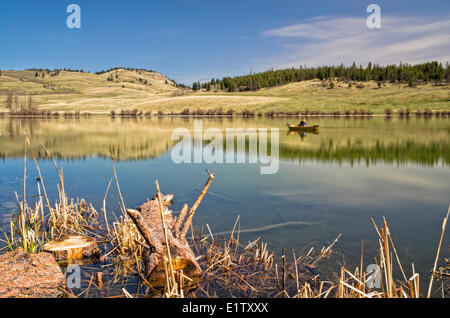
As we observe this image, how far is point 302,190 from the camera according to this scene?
13.1 metres

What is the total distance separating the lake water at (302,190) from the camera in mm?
8320

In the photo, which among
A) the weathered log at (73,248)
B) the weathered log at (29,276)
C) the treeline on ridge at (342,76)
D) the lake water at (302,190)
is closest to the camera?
the weathered log at (29,276)

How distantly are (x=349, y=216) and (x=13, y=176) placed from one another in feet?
46.4

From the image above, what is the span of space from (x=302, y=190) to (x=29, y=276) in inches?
368

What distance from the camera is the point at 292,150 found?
977 inches

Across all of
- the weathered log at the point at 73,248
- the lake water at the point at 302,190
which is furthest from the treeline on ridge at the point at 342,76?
the weathered log at the point at 73,248

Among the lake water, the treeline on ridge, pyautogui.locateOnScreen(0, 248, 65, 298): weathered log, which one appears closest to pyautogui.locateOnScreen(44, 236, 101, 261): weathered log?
pyautogui.locateOnScreen(0, 248, 65, 298): weathered log

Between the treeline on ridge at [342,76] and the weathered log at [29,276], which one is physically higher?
the treeline on ridge at [342,76]

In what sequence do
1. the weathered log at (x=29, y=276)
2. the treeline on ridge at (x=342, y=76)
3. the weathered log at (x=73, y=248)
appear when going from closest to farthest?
the weathered log at (x=29, y=276)
the weathered log at (x=73, y=248)
the treeline on ridge at (x=342, y=76)

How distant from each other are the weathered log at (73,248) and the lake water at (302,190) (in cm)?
293

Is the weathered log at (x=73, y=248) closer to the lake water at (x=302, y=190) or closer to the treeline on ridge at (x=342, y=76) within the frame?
the lake water at (x=302, y=190)

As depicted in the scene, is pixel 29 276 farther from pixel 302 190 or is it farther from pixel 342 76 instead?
pixel 342 76

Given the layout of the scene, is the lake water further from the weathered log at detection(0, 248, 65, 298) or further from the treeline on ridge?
the treeline on ridge
